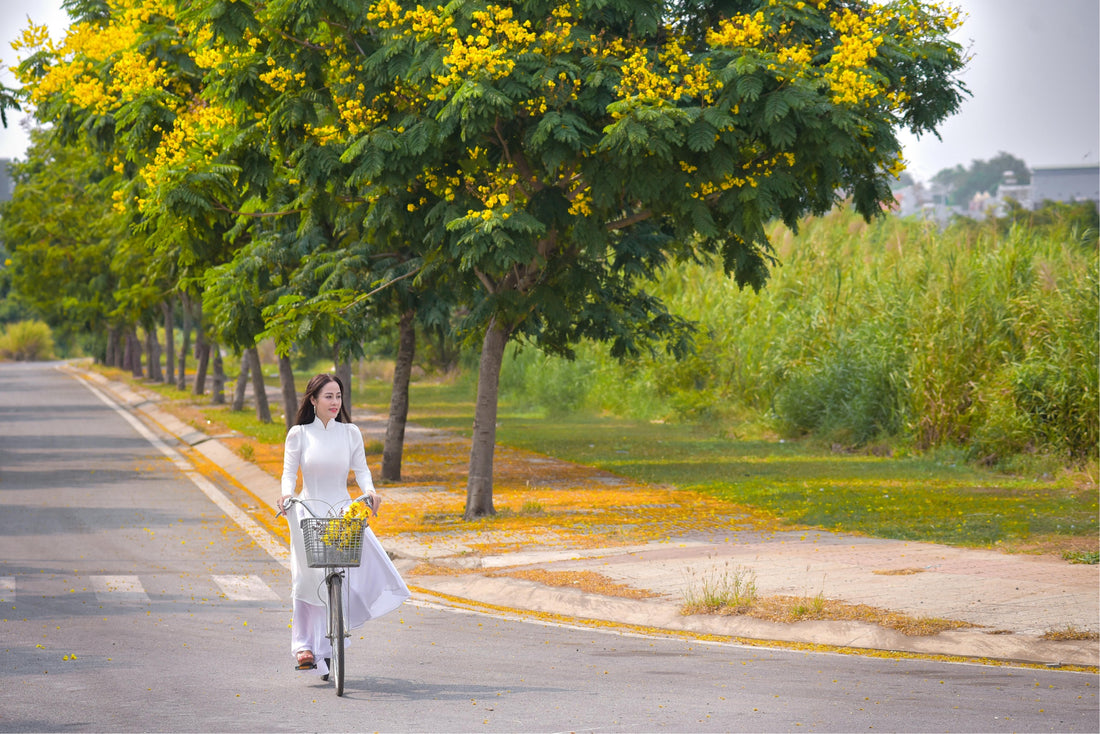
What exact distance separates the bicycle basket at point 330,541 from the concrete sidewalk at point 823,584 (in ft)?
11.2

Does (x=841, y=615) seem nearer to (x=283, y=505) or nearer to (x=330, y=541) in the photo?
(x=330, y=541)

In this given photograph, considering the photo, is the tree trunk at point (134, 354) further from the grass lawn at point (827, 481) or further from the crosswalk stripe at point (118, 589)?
the crosswalk stripe at point (118, 589)

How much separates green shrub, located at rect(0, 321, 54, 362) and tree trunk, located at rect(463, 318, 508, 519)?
10217 centimetres

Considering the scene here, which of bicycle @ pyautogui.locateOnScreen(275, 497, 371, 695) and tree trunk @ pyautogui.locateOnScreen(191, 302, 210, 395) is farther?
tree trunk @ pyautogui.locateOnScreen(191, 302, 210, 395)

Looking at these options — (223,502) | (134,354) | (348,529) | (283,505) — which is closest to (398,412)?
(223,502)

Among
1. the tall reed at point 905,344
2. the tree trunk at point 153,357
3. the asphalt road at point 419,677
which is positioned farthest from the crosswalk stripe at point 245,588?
the tree trunk at point 153,357

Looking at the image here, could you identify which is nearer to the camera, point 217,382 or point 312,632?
point 312,632

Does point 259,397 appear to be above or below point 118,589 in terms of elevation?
above

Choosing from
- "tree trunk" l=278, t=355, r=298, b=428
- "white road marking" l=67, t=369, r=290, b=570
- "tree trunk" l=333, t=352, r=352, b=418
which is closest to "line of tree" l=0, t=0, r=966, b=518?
"tree trunk" l=333, t=352, r=352, b=418

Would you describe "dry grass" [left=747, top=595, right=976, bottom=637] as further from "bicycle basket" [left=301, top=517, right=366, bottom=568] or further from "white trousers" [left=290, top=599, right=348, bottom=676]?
"bicycle basket" [left=301, top=517, right=366, bottom=568]

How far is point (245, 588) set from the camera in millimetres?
11742

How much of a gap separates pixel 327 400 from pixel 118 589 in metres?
4.61

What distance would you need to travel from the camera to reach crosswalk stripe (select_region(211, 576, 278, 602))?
36.9ft

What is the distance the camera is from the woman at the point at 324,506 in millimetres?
7996
